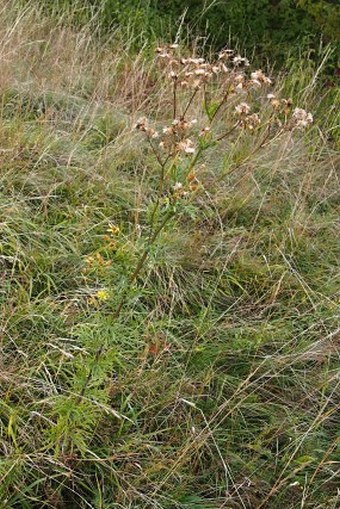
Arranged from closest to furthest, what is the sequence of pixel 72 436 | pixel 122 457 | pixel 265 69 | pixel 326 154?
pixel 72 436, pixel 122 457, pixel 326 154, pixel 265 69

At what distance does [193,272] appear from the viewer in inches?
114

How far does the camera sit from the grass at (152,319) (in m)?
2.04

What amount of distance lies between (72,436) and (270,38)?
4.20 metres

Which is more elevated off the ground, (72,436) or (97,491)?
(72,436)

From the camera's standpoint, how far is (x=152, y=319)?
8.48 ft

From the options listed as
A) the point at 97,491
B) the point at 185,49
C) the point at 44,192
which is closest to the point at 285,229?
the point at 44,192

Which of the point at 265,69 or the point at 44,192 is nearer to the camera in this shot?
the point at 44,192

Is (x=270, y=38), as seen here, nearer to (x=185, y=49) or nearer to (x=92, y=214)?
(x=185, y=49)

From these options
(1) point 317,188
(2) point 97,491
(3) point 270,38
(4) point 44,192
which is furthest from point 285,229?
(3) point 270,38

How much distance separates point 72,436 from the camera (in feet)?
6.25

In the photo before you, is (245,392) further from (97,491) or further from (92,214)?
(92,214)

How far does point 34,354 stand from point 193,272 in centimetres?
86

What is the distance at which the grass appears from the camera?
2.04 m

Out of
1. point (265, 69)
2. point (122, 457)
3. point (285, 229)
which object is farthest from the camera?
point (265, 69)
